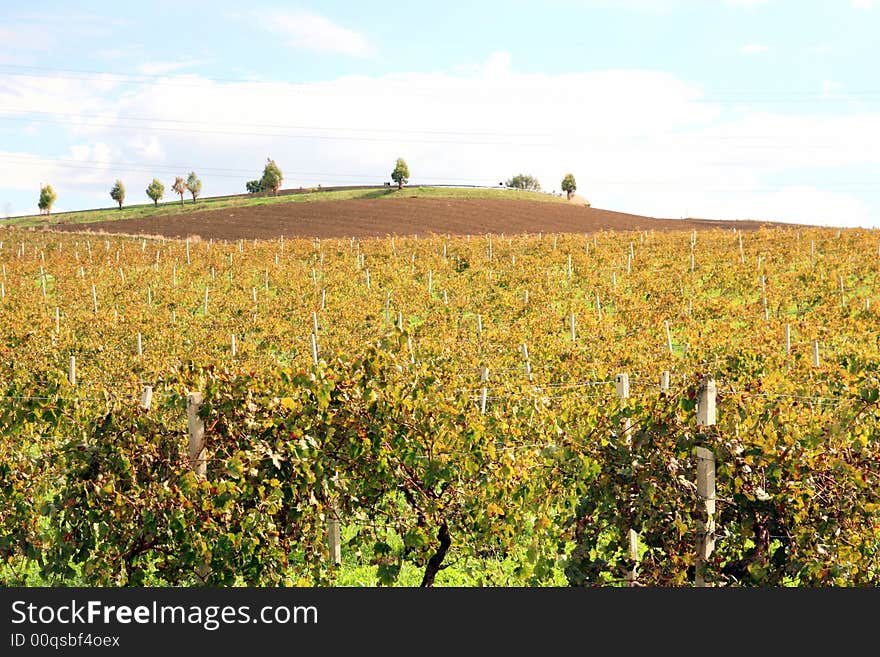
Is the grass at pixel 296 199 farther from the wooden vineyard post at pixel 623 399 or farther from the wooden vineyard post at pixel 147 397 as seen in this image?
the wooden vineyard post at pixel 147 397

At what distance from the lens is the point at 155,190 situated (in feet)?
391

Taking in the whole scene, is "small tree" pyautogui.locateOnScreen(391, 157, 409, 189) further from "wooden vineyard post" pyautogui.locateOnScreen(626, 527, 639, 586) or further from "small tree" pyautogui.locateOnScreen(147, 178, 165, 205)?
"wooden vineyard post" pyautogui.locateOnScreen(626, 527, 639, 586)

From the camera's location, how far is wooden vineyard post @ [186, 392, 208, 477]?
6547mm

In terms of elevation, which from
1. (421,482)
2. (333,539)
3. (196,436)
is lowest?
(333,539)

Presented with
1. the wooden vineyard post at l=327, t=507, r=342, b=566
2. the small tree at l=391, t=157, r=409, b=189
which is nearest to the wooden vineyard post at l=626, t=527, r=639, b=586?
the wooden vineyard post at l=327, t=507, r=342, b=566

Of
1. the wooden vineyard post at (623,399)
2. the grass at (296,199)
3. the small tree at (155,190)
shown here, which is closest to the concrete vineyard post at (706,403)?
the wooden vineyard post at (623,399)

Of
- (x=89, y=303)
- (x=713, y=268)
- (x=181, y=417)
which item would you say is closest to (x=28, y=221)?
(x=89, y=303)

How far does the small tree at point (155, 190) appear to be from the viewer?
119062mm

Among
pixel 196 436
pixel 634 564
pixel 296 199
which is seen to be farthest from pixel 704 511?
pixel 296 199

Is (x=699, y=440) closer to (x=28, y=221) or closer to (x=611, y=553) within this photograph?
(x=611, y=553)

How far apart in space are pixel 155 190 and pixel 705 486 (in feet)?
402

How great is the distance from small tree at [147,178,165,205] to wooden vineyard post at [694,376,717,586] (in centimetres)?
12227

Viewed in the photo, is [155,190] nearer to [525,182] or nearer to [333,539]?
[525,182]

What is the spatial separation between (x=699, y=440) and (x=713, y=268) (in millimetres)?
31922
